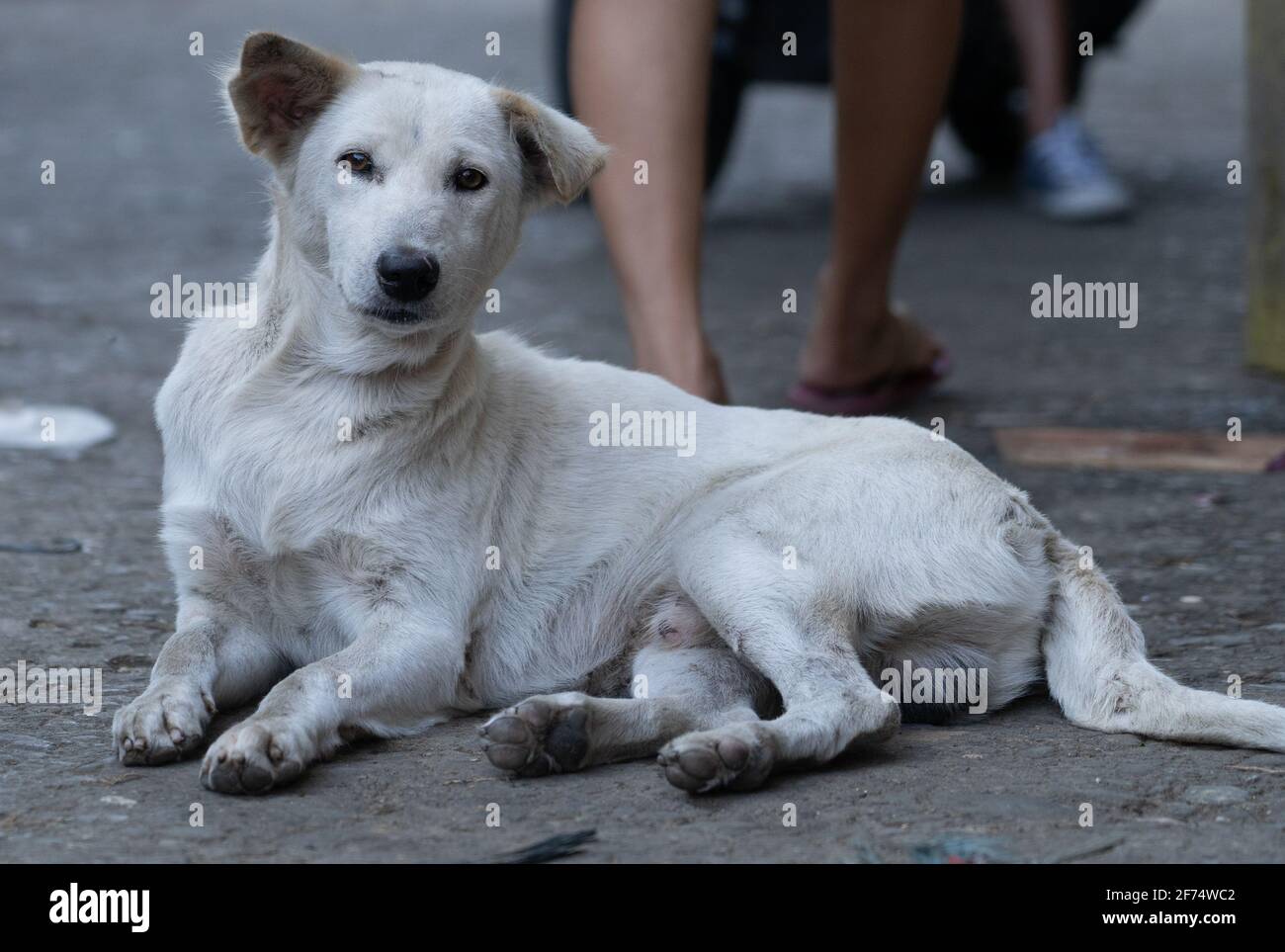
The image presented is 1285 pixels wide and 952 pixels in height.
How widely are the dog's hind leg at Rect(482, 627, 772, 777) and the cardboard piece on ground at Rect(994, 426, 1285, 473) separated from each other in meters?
1.79

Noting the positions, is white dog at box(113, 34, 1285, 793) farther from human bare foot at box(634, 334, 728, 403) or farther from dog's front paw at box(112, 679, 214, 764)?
human bare foot at box(634, 334, 728, 403)

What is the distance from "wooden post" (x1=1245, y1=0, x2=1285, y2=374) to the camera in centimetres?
489

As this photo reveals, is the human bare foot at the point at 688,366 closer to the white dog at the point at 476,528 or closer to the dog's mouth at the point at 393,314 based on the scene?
the white dog at the point at 476,528

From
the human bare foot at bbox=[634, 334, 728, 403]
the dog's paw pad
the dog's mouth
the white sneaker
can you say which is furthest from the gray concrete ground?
the human bare foot at bbox=[634, 334, 728, 403]

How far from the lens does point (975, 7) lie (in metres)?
8.03

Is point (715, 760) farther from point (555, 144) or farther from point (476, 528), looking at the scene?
point (555, 144)

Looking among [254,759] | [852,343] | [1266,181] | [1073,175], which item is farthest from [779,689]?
[1073,175]

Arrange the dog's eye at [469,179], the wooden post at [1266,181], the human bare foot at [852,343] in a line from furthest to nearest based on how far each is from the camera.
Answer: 1. the wooden post at [1266,181]
2. the human bare foot at [852,343]
3. the dog's eye at [469,179]

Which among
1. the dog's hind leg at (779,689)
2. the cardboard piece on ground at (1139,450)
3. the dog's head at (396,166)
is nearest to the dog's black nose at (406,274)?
the dog's head at (396,166)

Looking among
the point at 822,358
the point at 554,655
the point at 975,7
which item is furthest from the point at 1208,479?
the point at 975,7

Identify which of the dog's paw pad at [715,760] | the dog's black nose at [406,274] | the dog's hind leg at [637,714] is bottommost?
the dog's paw pad at [715,760]

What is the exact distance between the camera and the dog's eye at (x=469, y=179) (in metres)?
2.71
